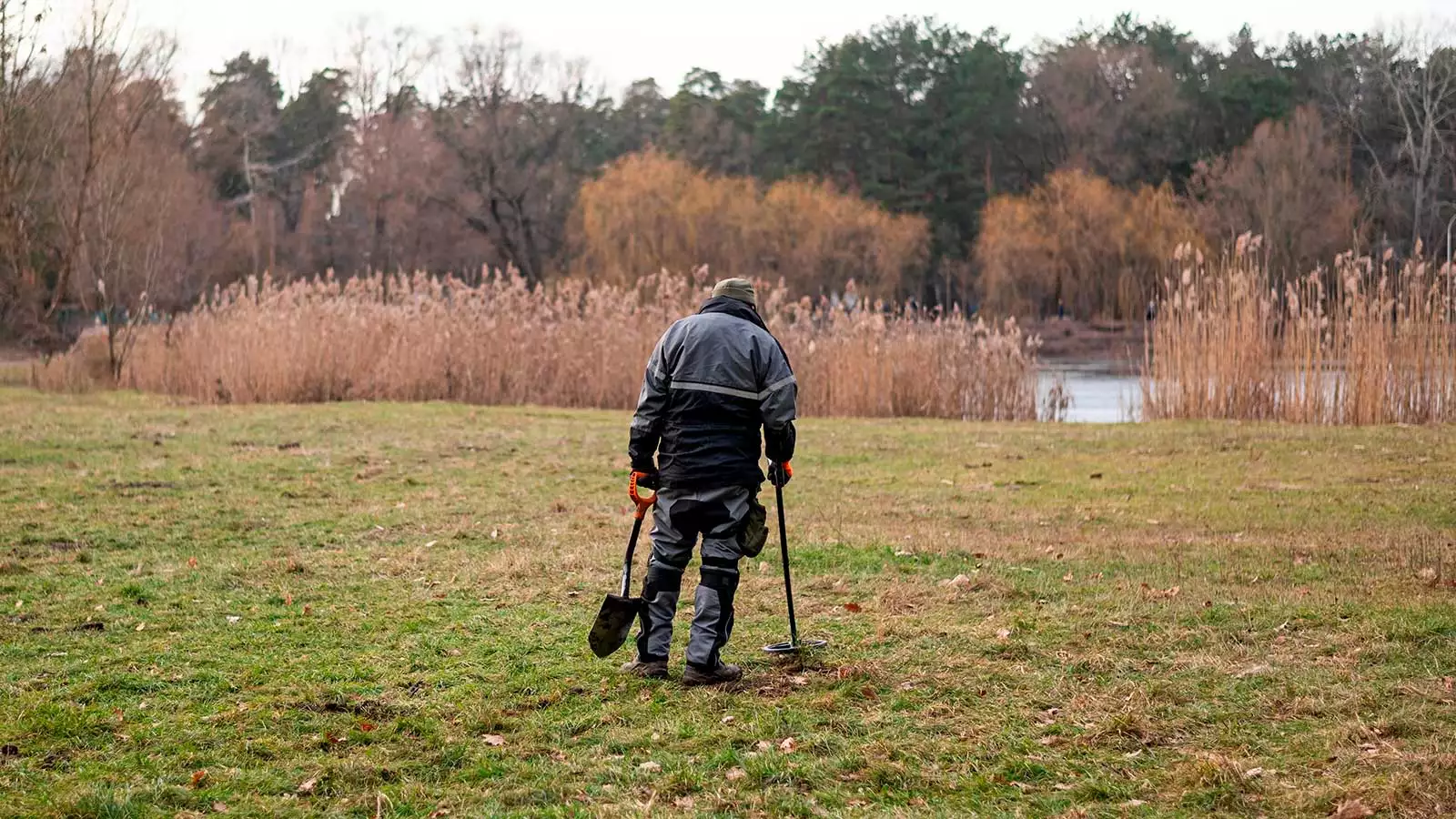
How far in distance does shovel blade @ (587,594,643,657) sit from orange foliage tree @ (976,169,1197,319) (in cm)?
4270

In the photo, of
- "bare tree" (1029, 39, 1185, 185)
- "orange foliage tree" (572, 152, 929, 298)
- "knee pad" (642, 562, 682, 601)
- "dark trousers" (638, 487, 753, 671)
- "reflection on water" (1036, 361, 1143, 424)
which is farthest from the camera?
"bare tree" (1029, 39, 1185, 185)

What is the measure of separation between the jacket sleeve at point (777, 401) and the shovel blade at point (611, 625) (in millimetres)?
881

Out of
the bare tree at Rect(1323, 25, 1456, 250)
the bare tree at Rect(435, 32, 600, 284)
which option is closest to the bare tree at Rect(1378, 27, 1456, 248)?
the bare tree at Rect(1323, 25, 1456, 250)

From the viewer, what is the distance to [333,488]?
12078 millimetres

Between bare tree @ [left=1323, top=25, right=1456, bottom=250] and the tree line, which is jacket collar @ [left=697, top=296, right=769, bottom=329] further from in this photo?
bare tree @ [left=1323, top=25, right=1456, bottom=250]

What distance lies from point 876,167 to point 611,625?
184ft

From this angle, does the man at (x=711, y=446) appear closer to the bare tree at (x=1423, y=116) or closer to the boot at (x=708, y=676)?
the boot at (x=708, y=676)

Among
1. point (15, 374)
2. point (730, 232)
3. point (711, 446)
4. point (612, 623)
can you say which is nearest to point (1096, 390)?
point (730, 232)

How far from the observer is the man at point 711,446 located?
598 cm

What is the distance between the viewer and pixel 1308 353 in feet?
54.9

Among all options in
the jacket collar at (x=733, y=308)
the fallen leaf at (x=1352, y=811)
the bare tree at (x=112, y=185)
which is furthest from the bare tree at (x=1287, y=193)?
the fallen leaf at (x=1352, y=811)

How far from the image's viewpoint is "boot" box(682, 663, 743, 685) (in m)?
6.00

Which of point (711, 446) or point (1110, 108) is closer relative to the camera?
point (711, 446)

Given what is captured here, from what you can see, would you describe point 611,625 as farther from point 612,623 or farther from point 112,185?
point 112,185
